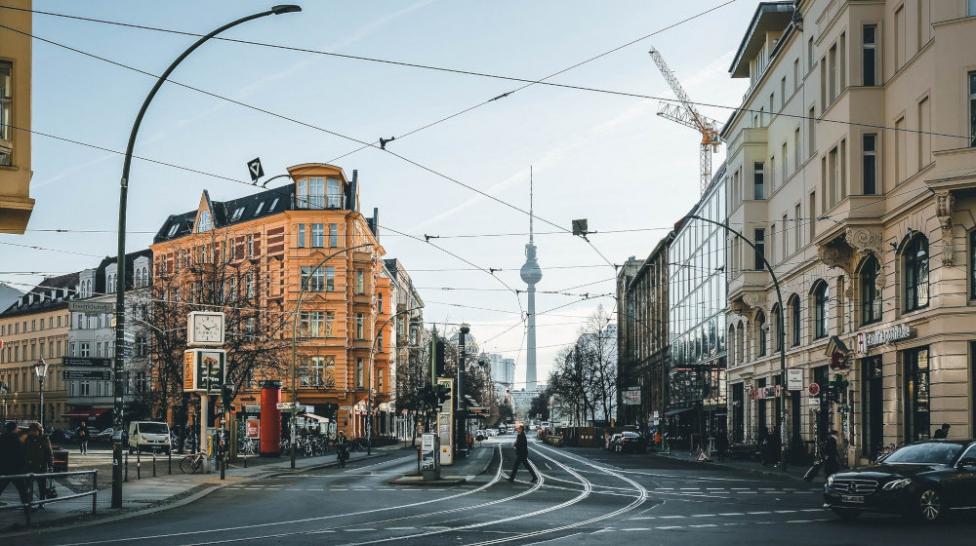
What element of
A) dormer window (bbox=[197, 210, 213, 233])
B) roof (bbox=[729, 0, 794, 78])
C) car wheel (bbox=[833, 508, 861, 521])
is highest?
roof (bbox=[729, 0, 794, 78])

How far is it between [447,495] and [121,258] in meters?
9.32

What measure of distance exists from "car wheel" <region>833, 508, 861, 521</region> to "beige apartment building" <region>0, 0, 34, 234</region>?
16794mm

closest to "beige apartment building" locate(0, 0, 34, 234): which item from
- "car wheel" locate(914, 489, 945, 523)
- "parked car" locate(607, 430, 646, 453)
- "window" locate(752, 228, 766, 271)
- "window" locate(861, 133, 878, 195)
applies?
"car wheel" locate(914, 489, 945, 523)

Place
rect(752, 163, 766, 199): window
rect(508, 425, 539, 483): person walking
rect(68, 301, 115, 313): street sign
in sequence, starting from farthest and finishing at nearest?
rect(752, 163, 766, 199): window
rect(508, 425, 539, 483): person walking
rect(68, 301, 115, 313): street sign

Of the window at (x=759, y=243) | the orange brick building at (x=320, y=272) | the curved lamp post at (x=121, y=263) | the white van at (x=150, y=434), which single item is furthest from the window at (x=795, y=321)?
the orange brick building at (x=320, y=272)

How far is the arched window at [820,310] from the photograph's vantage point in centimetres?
4475

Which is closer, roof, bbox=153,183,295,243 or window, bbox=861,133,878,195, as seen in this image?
window, bbox=861,133,878,195

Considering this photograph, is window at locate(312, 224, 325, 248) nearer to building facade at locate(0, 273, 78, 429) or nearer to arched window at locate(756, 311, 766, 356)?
building facade at locate(0, 273, 78, 429)

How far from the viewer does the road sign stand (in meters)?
38.9

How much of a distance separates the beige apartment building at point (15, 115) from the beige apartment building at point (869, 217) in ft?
76.5

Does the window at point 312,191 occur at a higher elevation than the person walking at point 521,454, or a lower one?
higher

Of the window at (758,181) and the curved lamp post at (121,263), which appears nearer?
the curved lamp post at (121,263)

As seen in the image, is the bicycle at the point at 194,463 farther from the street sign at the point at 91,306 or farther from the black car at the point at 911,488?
the black car at the point at 911,488

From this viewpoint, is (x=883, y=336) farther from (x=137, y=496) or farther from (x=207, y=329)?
(x=137, y=496)
